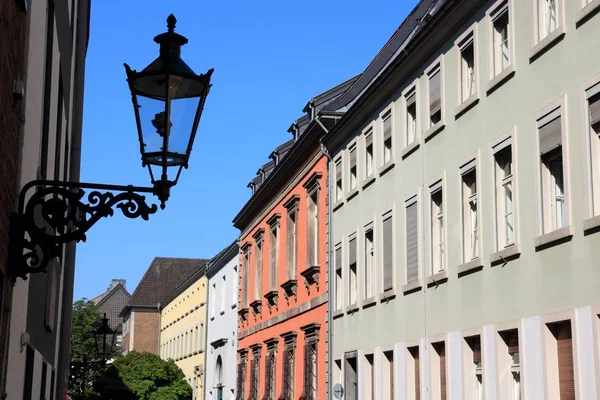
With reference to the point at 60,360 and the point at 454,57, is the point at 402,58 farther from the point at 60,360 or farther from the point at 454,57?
the point at 60,360

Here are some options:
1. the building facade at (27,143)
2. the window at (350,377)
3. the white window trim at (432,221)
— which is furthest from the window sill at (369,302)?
the building facade at (27,143)

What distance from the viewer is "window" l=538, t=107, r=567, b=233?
1450 centimetres

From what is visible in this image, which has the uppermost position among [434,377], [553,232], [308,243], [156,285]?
[156,285]

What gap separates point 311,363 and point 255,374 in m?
9.91

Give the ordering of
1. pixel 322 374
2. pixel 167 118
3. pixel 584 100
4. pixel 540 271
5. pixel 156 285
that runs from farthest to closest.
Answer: pixel 156 285 → pixel 322 374 → pixel 540 271 → pixel 584 100 → pixel 167 118

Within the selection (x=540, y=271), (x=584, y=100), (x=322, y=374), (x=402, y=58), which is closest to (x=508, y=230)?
(x=540, y=271)

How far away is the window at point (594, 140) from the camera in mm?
13172

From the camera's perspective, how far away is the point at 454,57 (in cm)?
1941

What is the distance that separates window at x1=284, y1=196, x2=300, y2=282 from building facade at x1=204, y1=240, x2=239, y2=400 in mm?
10692

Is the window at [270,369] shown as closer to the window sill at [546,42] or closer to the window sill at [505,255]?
the window sill at [505,255]

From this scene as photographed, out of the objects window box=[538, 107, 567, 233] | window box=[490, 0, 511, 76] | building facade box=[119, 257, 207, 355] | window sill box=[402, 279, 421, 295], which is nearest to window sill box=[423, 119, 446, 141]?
window box=[490, 0, 511, 76]

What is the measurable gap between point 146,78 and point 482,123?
11.9 metres

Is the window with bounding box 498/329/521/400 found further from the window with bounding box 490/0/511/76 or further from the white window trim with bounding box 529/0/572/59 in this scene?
the window with bounding box 490/0/511/76

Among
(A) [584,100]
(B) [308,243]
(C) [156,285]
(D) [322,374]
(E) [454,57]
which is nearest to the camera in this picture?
(A) [584,100]
